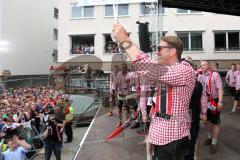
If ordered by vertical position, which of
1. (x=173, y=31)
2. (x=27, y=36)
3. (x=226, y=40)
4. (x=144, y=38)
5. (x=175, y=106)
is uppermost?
(x=27, y=36)

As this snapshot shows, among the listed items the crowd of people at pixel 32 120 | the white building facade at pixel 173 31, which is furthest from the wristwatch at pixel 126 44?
the white building facade at pixel 173 31

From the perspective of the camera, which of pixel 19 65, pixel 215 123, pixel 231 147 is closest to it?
pixel 215 123

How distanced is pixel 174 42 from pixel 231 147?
4781mm

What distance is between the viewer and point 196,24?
81.4 ft

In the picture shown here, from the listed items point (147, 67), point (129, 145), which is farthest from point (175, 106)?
point (129, 145)

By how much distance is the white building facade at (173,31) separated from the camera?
80.0 feet

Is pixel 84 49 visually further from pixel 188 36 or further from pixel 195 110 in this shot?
pixel 195 110

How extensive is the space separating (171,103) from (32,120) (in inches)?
339

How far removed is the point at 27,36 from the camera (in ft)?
99.7

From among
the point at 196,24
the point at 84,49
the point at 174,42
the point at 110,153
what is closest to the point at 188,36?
the point at 196,24

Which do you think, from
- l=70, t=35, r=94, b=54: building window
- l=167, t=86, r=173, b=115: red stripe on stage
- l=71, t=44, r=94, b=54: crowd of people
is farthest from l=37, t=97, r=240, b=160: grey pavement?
l=70, t=35, r=94, b=54: building window

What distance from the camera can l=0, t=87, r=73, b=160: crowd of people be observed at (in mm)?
6414

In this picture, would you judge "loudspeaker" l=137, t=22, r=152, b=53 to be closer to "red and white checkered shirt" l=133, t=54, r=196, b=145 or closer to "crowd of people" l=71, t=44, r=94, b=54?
"red and white checkered shirt" l=133, t=54, r=196, b=145

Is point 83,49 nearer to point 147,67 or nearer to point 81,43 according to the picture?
point 81,43
